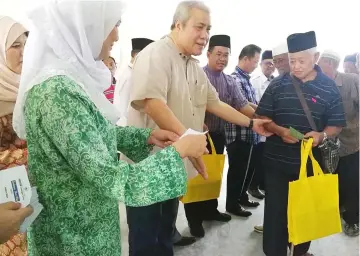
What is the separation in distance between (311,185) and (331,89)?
48cm

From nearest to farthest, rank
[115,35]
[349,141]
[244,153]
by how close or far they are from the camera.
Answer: [115,35]
[349,141]
[244,153]

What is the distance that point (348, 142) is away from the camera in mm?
2232

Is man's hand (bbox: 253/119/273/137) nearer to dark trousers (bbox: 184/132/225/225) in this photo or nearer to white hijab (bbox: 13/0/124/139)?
dark trousers (bbox: 184/132/225/225)

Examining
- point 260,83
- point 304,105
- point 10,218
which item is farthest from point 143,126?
point 260,83

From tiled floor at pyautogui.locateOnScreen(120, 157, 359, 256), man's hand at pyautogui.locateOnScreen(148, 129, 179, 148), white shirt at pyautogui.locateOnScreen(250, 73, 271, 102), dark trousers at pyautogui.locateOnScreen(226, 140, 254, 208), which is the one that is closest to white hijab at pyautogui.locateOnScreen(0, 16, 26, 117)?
man's hand at pyautogui.locateOnScreen(148, 129, 179, 148)

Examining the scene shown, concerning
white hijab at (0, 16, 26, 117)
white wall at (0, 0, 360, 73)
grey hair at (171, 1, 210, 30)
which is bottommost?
white hijab at (0, 16, 26, 117)

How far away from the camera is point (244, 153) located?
104 inches

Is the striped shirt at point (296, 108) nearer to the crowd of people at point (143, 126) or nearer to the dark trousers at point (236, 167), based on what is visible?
the crowd of people at point (143, 126)

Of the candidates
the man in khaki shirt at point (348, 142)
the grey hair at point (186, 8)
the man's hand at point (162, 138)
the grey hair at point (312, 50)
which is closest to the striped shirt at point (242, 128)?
the man in khaki shirt at point (348, 142)

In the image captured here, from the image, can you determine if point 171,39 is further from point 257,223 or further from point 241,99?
point 257,223

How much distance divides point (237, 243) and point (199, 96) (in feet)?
3.57

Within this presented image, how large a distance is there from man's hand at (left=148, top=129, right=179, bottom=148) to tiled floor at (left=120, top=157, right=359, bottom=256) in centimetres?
113

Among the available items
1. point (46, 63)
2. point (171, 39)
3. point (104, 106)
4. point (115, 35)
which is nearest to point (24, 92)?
point (46, 63)

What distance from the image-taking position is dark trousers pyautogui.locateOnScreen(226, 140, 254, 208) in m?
2.63
